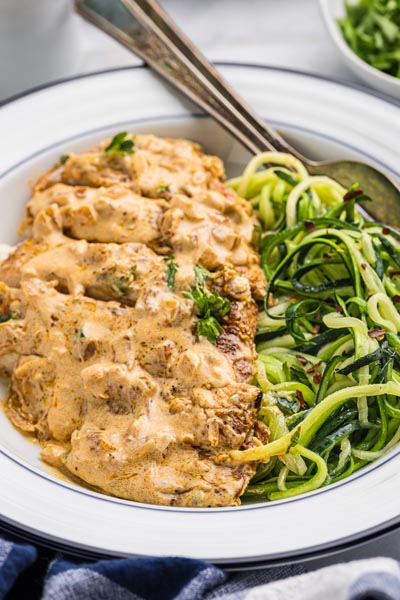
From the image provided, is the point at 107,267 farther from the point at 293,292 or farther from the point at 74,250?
the point at 293,292

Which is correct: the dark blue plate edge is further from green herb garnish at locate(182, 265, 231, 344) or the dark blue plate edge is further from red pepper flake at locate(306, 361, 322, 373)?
green herb garnish at locate(182, 265, 231, 344)

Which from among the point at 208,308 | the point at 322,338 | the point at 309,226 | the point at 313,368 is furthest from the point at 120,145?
the point at 313,368

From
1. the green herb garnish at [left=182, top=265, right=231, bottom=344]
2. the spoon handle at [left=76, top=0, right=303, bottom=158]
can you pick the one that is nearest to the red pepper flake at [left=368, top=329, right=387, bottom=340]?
the green herb garnish at [left=182, top=265, right=231, bottom=344]

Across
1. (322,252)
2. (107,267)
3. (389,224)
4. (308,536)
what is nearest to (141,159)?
(107,267)

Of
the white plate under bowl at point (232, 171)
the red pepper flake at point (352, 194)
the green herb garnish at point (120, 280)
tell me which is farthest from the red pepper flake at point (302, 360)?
the red pepper flake at point (352, 194)

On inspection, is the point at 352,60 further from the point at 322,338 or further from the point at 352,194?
the point at 322,338
